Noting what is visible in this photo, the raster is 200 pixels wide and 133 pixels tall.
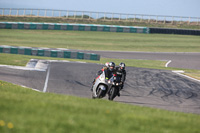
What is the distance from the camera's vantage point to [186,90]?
18.3 meters

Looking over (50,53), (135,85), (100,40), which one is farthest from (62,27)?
(135,85)

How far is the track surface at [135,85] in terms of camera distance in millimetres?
14875

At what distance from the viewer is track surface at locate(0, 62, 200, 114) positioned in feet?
48.8

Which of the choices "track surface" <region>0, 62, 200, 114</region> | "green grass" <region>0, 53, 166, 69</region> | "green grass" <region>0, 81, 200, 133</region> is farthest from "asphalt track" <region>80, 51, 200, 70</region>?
"green grass" <region>0, 81, 200, 133</region>

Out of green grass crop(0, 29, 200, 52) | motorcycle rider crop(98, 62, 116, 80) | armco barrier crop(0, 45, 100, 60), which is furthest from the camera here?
green grass crop(0, 29, 200, 52)

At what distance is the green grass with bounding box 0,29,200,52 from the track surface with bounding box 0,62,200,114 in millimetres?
15047

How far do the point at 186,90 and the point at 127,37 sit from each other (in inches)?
1152

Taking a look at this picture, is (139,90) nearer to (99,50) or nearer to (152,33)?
Answer: (99,50)

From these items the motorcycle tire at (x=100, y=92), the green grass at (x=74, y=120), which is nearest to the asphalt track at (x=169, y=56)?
the motorcycle tire at (x=100, y=92)

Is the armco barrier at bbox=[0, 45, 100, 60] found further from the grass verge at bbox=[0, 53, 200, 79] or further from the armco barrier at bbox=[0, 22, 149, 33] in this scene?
the armco barrier at bbox=[0, 22, 149, 33]

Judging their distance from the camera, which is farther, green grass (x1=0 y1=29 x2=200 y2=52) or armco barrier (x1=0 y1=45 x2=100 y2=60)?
green grass (x1=0 y1=29 x2=200 y2=52)

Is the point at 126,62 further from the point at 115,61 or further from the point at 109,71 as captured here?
the point at 109,71

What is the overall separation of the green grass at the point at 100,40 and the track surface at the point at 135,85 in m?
15.0

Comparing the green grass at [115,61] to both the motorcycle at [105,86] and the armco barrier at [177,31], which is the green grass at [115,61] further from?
the armco barrier at [177,31]
